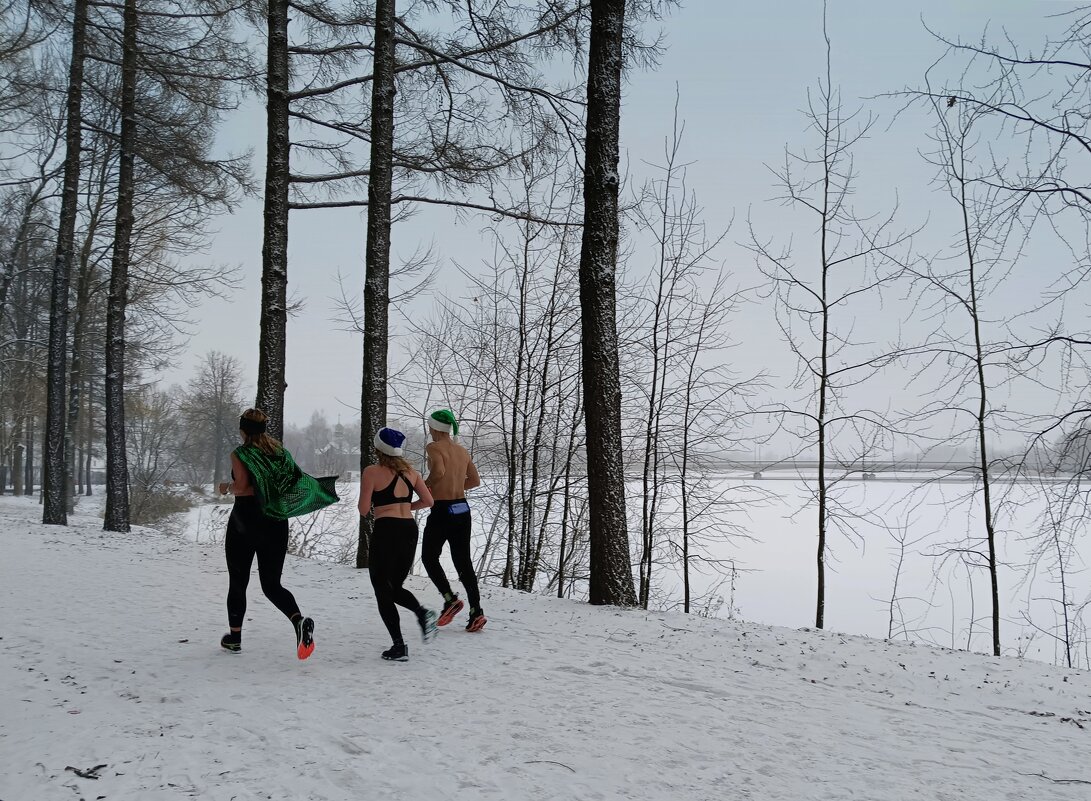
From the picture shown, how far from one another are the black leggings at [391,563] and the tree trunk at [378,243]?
4404 mm

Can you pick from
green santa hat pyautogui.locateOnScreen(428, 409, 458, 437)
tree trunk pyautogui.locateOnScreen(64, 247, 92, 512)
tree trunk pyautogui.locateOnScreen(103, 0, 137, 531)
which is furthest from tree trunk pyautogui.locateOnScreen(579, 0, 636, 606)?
tree trunk pyautogui.locateOnScreen(64, 247, 92, 512)

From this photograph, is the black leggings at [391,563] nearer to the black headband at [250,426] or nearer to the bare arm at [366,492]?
the bare arm at [366,492]

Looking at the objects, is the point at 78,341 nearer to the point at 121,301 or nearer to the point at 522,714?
the point at 121,301

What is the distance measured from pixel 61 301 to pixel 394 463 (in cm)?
1399

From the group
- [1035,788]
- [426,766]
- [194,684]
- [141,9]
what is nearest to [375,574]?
[194,684]

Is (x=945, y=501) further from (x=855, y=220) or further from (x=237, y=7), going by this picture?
(x=237, y=7)

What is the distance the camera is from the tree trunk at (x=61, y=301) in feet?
47.2

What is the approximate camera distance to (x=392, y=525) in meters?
5.30

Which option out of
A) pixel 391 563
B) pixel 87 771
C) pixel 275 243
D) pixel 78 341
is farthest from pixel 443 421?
pixel 78 341

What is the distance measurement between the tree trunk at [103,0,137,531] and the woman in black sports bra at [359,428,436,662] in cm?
1062

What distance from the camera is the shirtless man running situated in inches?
236

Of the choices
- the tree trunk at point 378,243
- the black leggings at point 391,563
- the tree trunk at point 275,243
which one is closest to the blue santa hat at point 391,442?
the black leggings at point 391,563

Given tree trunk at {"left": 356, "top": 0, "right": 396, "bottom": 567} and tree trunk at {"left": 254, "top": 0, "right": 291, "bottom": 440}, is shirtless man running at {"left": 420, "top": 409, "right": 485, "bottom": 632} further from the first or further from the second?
tree trunk at {"left": 254, "top": 0, "right": 291, "bottom": 440}

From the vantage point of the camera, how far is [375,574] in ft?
17.1
